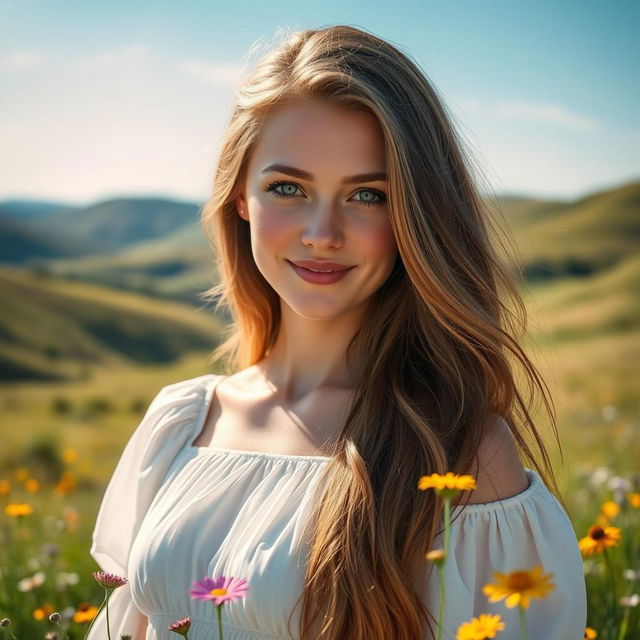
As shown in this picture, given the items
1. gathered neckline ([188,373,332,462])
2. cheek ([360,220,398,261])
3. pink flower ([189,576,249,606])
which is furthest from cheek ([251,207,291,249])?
pink flower ([189,576,249,606])

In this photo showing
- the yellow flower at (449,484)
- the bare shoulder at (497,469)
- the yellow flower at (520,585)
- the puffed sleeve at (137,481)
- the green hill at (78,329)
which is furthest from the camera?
the green hill at (78,329)

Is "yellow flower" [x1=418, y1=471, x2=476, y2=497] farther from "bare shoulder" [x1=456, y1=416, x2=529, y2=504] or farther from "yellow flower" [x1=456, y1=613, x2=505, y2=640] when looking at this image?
"bare shoulder" [x1=456, y1=416, x2=529, y2=504]

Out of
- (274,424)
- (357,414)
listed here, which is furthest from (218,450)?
(357,414)

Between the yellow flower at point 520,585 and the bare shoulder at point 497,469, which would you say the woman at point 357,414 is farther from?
the yellow flower at point 520,585

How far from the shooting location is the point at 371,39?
230 centimetres

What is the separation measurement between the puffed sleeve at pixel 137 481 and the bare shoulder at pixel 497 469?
41.2 inches

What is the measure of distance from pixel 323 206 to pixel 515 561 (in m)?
1.04

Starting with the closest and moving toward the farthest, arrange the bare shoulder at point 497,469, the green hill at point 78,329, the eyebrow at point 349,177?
the bare shoulder at point 497,469
the eyebrow at point 349,177
the green hill at point 78,329

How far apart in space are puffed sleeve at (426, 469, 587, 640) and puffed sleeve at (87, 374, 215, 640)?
1050 millimetres

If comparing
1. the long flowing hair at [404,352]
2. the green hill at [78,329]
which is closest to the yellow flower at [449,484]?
the long flowing hair at [404,352]

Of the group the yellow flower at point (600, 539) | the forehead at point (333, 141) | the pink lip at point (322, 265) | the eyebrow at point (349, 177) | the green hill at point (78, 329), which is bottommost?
the green hill at point (78, 329)

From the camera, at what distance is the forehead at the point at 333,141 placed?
7.09 ft

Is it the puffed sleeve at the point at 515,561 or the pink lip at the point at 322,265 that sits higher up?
the pink lip at the point at 322,265

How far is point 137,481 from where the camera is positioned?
8.82ft
